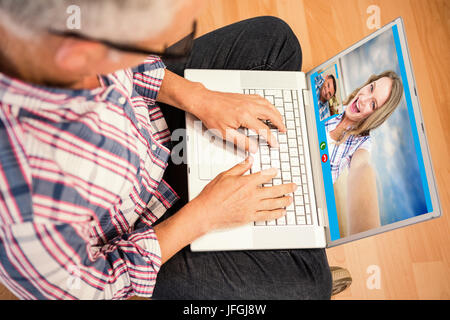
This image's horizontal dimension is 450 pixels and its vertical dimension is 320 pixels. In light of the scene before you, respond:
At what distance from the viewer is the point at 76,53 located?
Result: 12.8 inches

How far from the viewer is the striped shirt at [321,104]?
0.78m

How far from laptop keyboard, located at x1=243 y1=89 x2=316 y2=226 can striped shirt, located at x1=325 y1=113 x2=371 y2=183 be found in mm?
62

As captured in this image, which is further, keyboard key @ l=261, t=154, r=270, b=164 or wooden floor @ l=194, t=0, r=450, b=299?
wooden floor @ l=194, t=0, r=450, b=299

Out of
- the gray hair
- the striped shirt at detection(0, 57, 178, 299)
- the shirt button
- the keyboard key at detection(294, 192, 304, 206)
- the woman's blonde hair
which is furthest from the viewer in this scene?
the keyboard key at detection(294, 192, 304, 206)

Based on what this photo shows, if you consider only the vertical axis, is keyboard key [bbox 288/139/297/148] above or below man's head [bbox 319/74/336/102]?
below

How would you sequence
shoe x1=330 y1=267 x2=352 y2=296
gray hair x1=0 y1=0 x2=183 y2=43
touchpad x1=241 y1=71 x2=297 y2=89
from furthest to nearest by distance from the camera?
shoe x1=330 y1=267 x2=352 y2=296 → touchpad x1=241 y1=71 x2=297 y2=89 → gray hair x1=0 y1=0 x2=183 y2=43

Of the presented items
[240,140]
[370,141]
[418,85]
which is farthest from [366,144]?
[418,85]

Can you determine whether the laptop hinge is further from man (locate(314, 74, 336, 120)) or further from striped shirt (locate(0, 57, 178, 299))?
striped shirt (locate(0, 57, 178, 299))

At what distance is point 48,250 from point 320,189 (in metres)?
0.57

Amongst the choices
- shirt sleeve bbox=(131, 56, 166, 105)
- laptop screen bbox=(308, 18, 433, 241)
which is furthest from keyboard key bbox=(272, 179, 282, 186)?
shirt sleeve bbox=(131, 56, 166, 105)

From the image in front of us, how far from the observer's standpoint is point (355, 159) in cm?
69

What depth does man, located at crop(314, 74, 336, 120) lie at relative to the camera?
0.78 m
